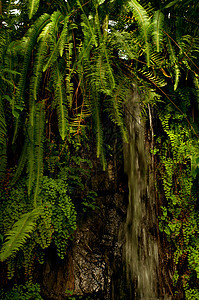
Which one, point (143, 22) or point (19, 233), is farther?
point (143, 22)

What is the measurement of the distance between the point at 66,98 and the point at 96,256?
1363mm

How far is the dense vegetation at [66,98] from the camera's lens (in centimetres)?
155

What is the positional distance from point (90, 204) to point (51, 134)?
72 centimetres

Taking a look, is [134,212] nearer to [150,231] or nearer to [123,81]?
[150,231]

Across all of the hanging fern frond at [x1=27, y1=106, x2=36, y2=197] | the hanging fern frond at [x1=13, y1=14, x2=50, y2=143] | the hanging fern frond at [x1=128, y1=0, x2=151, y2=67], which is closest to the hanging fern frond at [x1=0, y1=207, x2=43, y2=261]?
the hanging fern frond at [x1=27, y1=106, x2=36, y2=197]

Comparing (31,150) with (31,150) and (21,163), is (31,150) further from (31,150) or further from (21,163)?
(21,163)

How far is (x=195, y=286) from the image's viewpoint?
248cm

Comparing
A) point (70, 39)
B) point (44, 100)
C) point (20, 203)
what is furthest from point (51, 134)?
point (70, 39)

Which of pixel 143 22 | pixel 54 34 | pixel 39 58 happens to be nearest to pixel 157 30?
pixel 143 22

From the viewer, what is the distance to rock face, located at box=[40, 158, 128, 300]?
197cm

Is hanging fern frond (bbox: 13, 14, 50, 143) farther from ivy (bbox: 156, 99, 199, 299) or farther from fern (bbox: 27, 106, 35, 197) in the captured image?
ivy (bbox: 156, 99, 199, 299)

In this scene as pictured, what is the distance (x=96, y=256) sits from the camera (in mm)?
2115

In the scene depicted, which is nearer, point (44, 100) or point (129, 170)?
point (44, 100)

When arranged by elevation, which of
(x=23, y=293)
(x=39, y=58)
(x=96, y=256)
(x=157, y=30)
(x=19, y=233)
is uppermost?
(x=157, y=30)
